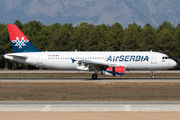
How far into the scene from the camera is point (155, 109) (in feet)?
63.2

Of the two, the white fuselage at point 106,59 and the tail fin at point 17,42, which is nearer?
the white fuselage at point 106,59

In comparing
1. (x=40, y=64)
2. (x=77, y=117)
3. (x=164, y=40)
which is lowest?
(x=77, y=117)

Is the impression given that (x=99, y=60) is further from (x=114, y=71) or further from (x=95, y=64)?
(x=114, y=71)

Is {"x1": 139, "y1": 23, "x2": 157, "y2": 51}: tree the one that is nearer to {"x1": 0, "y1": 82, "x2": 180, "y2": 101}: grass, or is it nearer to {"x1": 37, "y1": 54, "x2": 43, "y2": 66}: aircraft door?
{"x1": 37, "y1": 54, "x2": 43, "y2": 66}: aircraft door

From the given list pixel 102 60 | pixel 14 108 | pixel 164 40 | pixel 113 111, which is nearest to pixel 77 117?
pixel 113 111

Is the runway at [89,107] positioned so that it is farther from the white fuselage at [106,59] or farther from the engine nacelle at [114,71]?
the white fuselage at [106,59]

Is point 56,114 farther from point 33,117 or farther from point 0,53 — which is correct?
point 0,53

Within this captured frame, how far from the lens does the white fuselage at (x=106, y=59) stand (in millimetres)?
45500

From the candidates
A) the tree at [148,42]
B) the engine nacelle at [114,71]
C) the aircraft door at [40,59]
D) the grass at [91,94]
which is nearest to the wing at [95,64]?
the engine nacelle at [114,71]

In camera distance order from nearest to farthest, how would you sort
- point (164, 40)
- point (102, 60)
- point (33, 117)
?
point (33, 117), point (102, 60), point (164, 40)

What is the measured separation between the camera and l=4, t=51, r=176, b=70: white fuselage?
45500 millimetres

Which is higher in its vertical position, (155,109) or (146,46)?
(146,46)

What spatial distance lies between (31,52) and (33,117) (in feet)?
103

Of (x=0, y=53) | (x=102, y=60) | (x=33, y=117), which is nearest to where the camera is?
(x=33, y=117)
